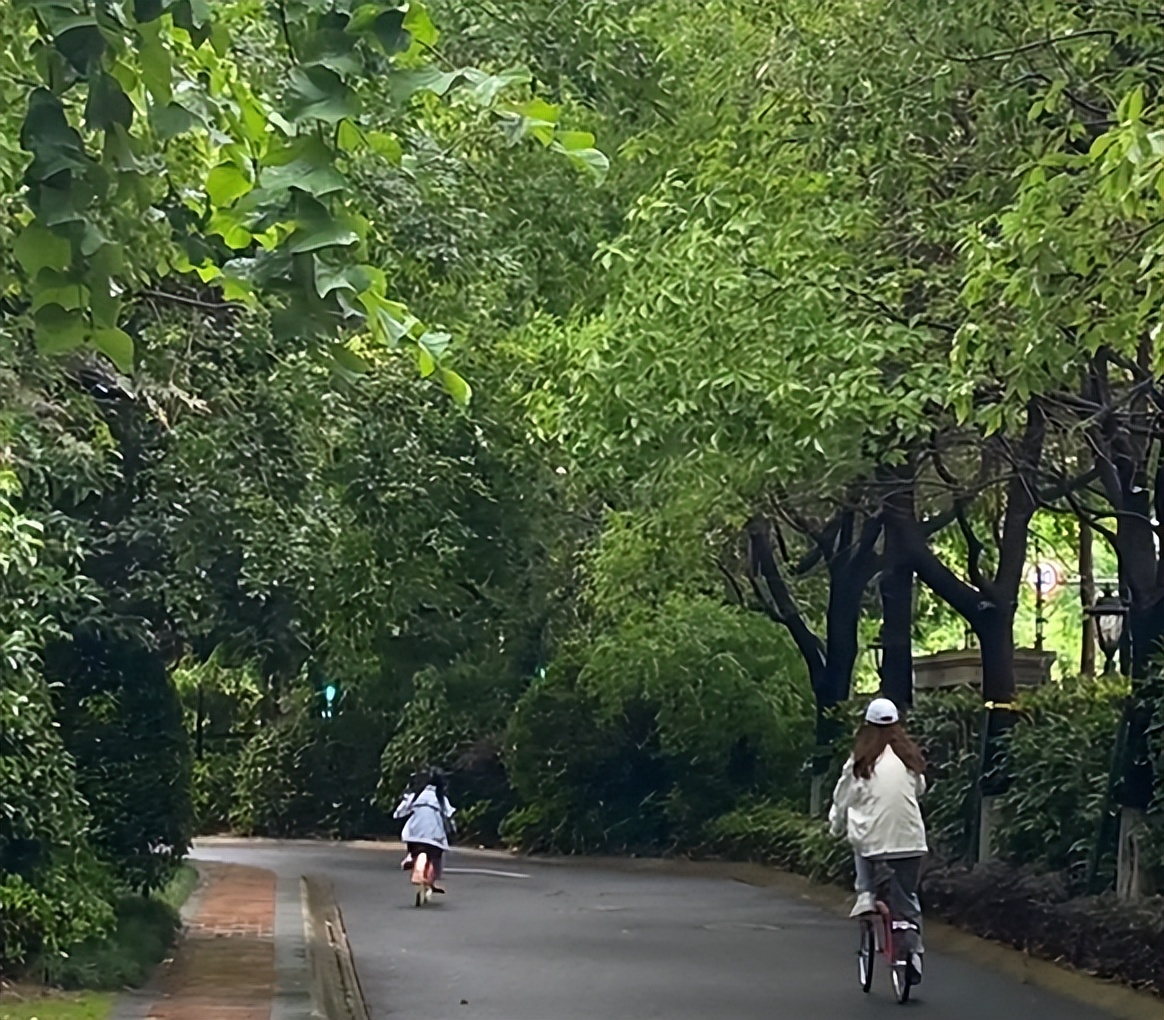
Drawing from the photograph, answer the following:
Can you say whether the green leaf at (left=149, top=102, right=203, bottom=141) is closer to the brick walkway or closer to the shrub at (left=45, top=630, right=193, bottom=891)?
the brick walkway

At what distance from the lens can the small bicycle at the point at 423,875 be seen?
74.9 ft

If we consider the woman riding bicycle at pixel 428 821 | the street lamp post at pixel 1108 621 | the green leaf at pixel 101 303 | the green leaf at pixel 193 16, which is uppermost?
the street lamp post at pixel 1108 621

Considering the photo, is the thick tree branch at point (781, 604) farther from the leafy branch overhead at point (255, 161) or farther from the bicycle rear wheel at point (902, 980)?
the leafy branch overhead at point (255, 161)

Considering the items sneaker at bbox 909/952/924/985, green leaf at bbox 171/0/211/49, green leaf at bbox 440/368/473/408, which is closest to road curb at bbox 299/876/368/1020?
sneaker at bbox 909/952/924/985

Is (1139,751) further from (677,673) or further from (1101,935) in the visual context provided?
(677,673)

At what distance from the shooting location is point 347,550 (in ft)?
73.2

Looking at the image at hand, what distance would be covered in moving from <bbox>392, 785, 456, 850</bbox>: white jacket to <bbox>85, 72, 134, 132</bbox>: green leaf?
18.4 metres

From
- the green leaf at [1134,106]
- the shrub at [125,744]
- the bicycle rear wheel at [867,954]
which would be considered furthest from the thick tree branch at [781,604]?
the green leaf at [1134,106]

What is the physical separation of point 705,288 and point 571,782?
21254mm

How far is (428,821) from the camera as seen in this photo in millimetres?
23141

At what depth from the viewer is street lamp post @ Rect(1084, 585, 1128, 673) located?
19.1m

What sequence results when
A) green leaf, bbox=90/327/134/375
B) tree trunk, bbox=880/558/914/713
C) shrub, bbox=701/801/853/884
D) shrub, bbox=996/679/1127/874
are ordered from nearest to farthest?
green leaf, bbox=90/327/134/375
shrub, bbox=996/679/1127/874
shrub, bbox=701/801/853/884
tree trunk, bbox=880/558/914/713

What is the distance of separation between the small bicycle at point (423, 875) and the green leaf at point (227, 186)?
59.0 feet

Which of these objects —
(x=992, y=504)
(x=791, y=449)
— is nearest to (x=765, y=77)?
(x=791, y=449)
